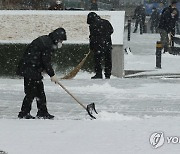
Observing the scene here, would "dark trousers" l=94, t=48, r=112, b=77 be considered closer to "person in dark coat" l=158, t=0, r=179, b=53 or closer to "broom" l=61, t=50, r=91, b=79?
"broom" l=61, t=50, r=91, b=79

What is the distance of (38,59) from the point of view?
8.82 meters

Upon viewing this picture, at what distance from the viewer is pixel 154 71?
14945 millimetres

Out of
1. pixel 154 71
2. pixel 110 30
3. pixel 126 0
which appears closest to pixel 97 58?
pixel 110 30

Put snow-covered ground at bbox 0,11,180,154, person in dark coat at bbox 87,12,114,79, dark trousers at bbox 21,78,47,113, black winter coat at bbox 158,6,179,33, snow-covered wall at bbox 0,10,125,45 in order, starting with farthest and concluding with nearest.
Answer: black winter coat at bbox 158,6,179,33, snow-covered wall at bbox 0,10,125,45, person in dark coat at bbox 87,12,114,79, dark trousers at bbox 21,78,47,113, snow-covered ground at bbox 0,11,180,154

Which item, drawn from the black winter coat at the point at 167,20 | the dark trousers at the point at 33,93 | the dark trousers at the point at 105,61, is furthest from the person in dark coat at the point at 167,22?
the dark trousers at the point at 33,93

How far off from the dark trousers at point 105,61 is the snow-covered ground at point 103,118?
521mm

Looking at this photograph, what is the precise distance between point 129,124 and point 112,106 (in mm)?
2161

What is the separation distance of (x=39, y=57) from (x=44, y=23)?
6.59 meters

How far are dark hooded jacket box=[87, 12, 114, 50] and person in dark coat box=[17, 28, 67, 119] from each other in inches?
182

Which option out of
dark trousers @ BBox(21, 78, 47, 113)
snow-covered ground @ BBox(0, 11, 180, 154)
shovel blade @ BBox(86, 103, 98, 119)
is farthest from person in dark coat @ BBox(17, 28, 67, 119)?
shovel blade @ BBox(86, 103, 98, 119)

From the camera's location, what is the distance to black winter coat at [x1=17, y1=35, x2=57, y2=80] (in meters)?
8.75

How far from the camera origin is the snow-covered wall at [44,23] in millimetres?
15039

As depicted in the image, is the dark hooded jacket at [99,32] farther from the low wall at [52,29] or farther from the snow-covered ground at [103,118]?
the snow-covered ground at [103,118]

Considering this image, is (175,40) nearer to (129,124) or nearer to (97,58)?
(97,58)
